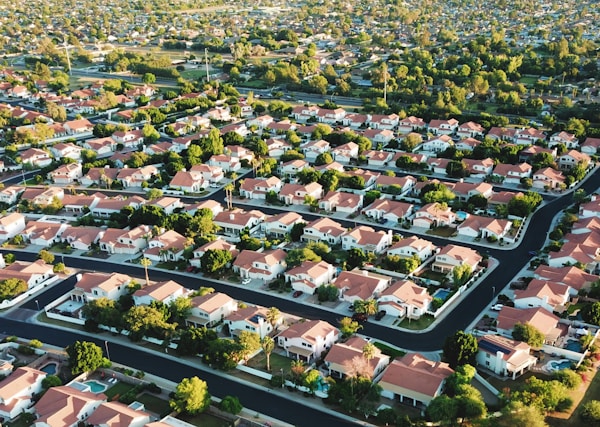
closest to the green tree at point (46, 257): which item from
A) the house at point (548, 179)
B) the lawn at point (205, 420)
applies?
the lawn at point (205, 420)

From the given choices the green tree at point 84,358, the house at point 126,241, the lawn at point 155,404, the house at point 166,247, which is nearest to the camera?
the lawn at point 155,404

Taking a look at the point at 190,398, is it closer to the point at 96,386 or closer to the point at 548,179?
the point at 96,386

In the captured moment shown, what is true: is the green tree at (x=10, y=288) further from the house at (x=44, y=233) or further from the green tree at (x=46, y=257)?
the house at (x=44, y=233)

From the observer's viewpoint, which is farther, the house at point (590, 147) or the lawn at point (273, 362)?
the house at point (590, 147)

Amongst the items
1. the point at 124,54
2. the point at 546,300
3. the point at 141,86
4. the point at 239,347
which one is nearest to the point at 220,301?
the point at 239,347

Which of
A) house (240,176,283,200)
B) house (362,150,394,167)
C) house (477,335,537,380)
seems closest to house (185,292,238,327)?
house (477,335,537,380)
